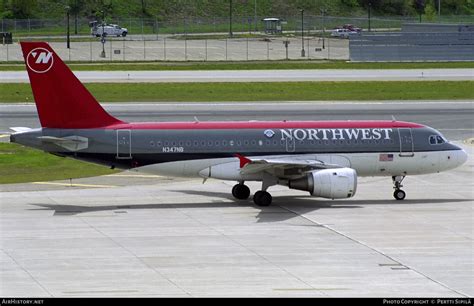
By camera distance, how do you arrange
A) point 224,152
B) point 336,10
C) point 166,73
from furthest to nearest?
1. point 336,10
2. point 166,73
3. point 224,152

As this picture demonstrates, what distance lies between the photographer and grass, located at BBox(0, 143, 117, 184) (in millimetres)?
50812

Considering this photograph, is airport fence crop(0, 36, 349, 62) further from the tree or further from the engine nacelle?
the engine nacelle

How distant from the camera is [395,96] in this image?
3504 inches

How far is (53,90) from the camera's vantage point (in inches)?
1652

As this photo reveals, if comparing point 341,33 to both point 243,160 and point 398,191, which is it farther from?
point 243,160

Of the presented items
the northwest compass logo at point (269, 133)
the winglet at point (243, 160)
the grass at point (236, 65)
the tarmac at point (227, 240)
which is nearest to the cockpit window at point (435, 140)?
the tarmac at point (227, 240)

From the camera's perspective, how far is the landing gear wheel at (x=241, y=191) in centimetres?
4447

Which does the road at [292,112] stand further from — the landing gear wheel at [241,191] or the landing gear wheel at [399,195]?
the landing gear wheel at [241,191]

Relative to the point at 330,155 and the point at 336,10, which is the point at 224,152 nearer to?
the point at 330,155

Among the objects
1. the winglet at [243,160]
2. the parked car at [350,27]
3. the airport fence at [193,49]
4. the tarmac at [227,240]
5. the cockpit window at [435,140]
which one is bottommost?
the tarmac at [227,240]

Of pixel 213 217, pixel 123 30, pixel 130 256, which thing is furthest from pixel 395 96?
pixel 123 30

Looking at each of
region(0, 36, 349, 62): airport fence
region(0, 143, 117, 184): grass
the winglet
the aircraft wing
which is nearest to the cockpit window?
the aircraft wing

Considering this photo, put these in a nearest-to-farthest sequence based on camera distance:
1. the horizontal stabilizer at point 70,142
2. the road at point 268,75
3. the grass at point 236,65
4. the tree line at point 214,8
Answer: the horizontal stabilizer at point 70,142
the road at point 268,75
the grass at point 236,65
the tree line at point 214,8

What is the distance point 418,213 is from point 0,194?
701 inches
